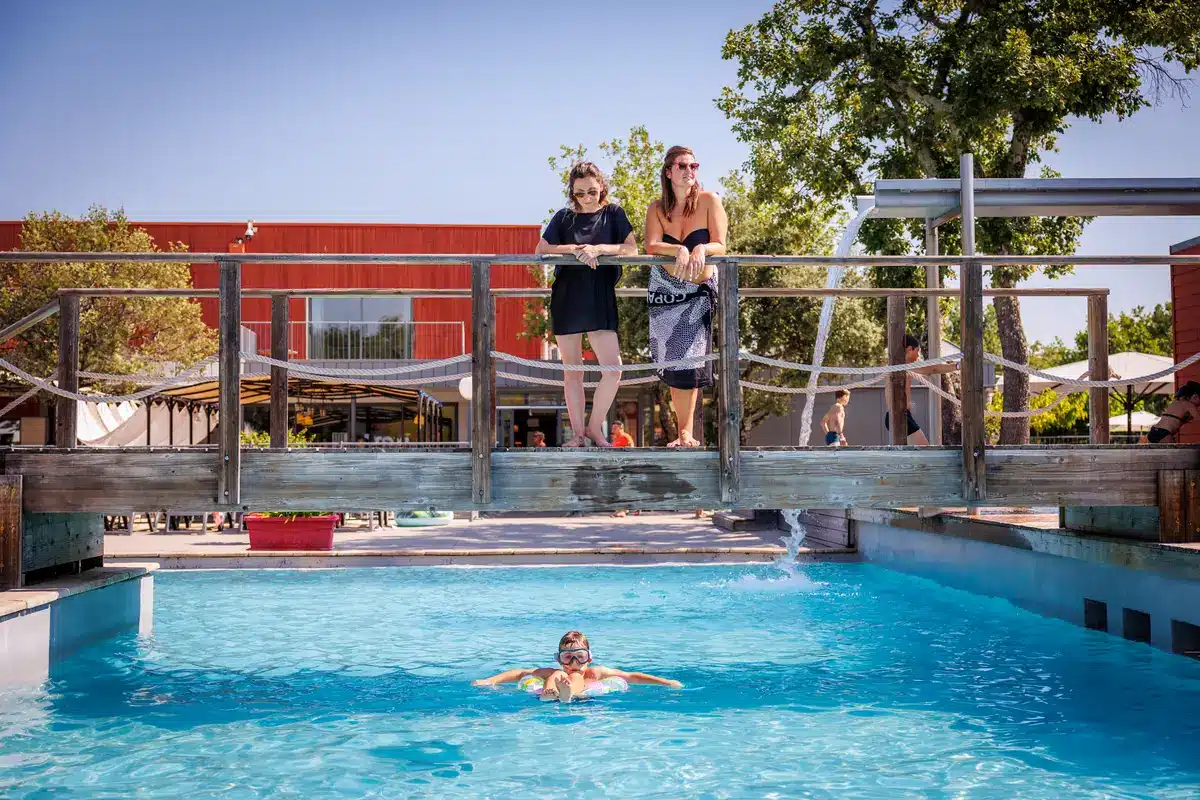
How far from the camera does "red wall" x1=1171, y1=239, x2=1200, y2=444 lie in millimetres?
12234

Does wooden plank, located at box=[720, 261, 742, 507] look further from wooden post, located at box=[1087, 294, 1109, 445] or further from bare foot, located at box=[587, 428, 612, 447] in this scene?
wooden post, located at box=[1087, 294, 1109, 445]

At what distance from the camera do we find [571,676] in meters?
7.71

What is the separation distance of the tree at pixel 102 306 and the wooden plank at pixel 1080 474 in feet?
69.9

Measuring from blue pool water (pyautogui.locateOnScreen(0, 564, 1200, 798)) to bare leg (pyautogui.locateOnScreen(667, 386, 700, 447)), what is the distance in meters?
1.89

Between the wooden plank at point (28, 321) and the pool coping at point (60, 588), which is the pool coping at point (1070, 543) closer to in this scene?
the pool coping at point (60, 588)

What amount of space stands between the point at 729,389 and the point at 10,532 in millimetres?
5038

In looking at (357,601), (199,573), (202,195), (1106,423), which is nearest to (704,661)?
(1106,423)

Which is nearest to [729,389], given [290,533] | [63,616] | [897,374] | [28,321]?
[897,374]

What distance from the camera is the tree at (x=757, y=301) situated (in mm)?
26422

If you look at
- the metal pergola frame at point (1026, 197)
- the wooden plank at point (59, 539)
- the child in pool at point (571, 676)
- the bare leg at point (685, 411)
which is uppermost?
the metal pergola frame at point (1026, 197)

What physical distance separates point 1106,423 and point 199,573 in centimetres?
1120

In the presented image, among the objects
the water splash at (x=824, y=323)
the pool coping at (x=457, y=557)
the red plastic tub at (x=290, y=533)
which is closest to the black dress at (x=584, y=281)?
the water splash at (x=824, y=323)

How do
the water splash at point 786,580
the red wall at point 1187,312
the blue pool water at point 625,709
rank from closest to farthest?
the blue pool water at point 625,709, the red wall at point 1187,312, the water splash at point 786,580

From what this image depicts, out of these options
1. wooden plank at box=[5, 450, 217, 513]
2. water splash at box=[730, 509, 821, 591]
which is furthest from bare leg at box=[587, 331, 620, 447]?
water splash at box=[730, 509, 821, 591]
